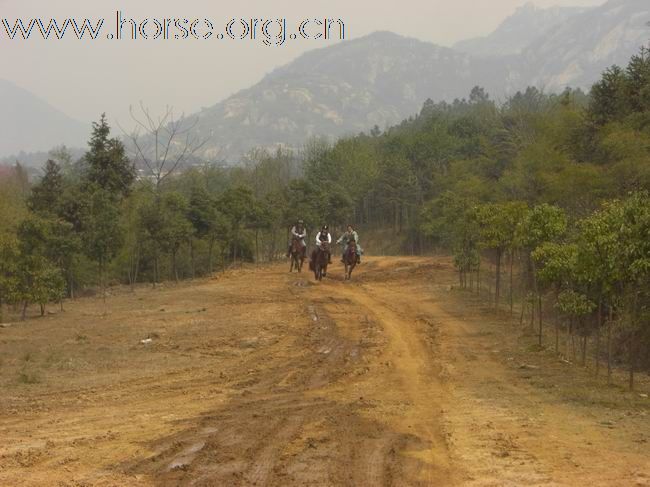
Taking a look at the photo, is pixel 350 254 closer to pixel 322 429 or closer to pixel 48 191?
pixel 322 429

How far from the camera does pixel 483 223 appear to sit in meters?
19.7

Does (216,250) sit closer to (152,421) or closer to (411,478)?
(152,421)

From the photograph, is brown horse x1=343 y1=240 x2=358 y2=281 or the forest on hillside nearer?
the forest on hillside

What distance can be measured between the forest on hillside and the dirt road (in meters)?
2.00

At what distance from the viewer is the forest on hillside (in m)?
12.9

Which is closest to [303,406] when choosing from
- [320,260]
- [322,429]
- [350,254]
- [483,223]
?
[322,429]

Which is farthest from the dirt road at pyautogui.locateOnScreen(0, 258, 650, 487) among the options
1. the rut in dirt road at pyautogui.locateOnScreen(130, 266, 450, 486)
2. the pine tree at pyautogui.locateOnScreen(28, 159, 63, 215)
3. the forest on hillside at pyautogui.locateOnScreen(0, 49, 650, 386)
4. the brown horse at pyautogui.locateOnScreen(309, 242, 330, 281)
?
the pine tree at pyautogui.locateOnScreen(28, 159, 63, 215)

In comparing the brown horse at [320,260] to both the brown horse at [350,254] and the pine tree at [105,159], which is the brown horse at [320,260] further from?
the pine tree at [105,159]

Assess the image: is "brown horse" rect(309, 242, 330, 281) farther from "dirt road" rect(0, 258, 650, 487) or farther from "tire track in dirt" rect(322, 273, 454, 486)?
"dirt road" rect(0, 258, 650, 487)

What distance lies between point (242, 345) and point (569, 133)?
2509cm

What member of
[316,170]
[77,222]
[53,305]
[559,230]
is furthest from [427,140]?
[559,230]

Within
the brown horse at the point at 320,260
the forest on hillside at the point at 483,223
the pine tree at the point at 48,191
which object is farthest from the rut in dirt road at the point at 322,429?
the pine tree at the point at 48,191

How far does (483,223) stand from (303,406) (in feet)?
38.7

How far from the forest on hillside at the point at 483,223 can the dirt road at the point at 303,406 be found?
2.00 m
